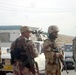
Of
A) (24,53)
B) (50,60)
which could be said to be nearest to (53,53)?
(50,60)

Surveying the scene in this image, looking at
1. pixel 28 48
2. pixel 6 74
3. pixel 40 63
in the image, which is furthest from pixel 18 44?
pixel 40 63

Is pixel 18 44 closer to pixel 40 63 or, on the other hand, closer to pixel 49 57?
pixel 49 57

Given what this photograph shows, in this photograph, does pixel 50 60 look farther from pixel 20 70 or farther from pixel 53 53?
pixel 20 70

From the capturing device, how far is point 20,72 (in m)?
7.48

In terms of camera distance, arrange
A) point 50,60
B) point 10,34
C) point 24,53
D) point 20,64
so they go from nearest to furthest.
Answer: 1. point 24,53
2. point 20,64
3. point 50,60
4. point 10,34

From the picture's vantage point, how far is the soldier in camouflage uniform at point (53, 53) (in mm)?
7500

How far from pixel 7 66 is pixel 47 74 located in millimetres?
5206

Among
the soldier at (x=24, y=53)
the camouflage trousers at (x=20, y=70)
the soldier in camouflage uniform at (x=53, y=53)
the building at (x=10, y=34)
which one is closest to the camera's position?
the soldier at (x=24, y=53)

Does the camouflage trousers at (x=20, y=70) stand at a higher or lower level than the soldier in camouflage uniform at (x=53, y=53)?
lower

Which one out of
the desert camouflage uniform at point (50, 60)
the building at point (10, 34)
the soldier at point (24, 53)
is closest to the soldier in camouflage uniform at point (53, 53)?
the desert camouflage uniform at point (50, 60)

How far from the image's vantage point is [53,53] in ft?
24.6

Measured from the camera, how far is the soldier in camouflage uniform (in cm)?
750

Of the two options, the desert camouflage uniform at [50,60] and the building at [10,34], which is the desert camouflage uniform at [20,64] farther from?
the building at [10,34]

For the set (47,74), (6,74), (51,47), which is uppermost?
(51,47)
